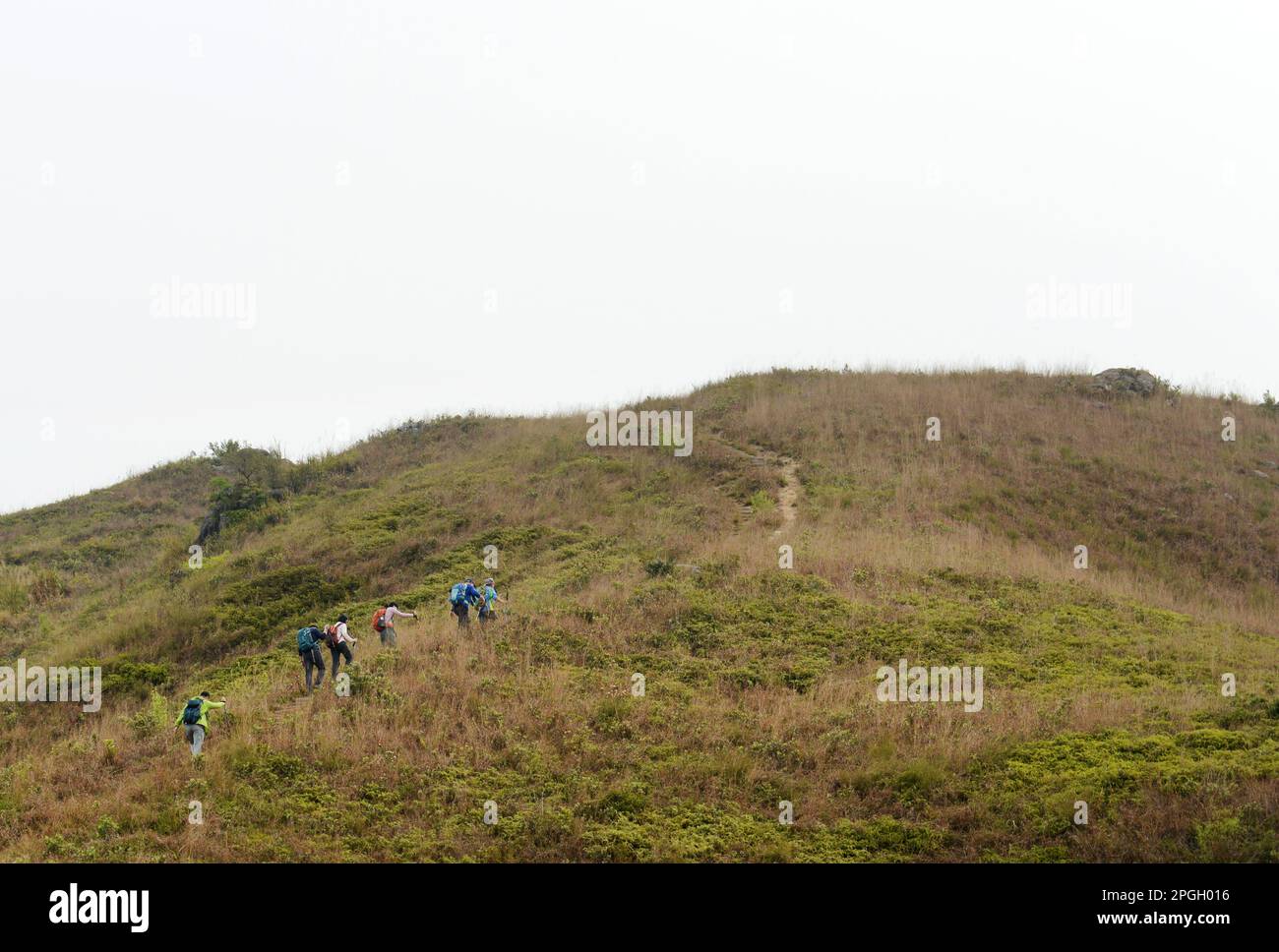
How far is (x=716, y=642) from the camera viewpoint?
21.3 m

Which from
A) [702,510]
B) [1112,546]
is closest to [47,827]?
[702,510]

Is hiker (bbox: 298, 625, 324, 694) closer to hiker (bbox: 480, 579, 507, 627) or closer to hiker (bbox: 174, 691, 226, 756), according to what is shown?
hiker (bbox: 174, 691, 226, 756)

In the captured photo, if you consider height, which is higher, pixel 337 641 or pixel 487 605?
pixel 487 605

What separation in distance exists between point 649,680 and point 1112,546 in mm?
17073

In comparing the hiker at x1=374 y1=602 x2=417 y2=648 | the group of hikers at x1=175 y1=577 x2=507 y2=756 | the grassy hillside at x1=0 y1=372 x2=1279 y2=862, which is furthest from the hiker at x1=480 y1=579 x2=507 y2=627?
the hiker at x1=374 y1=602 x2=417 y2=648

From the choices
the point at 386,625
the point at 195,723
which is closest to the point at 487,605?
the point at 386,625

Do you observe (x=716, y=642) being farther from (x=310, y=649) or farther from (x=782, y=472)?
(x=782, y=472)

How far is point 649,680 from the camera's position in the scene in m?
19.3

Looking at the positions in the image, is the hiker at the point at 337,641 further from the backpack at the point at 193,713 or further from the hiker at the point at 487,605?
the hiker at the point at 487,605

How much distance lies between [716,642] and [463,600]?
18.2 ft

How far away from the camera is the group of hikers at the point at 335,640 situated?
16.3 meters

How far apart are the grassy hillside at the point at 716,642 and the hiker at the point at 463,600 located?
0.51 meters

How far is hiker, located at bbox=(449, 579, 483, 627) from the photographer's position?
22516mm

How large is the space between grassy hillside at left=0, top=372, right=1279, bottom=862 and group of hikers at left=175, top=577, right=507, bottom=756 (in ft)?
1.84
